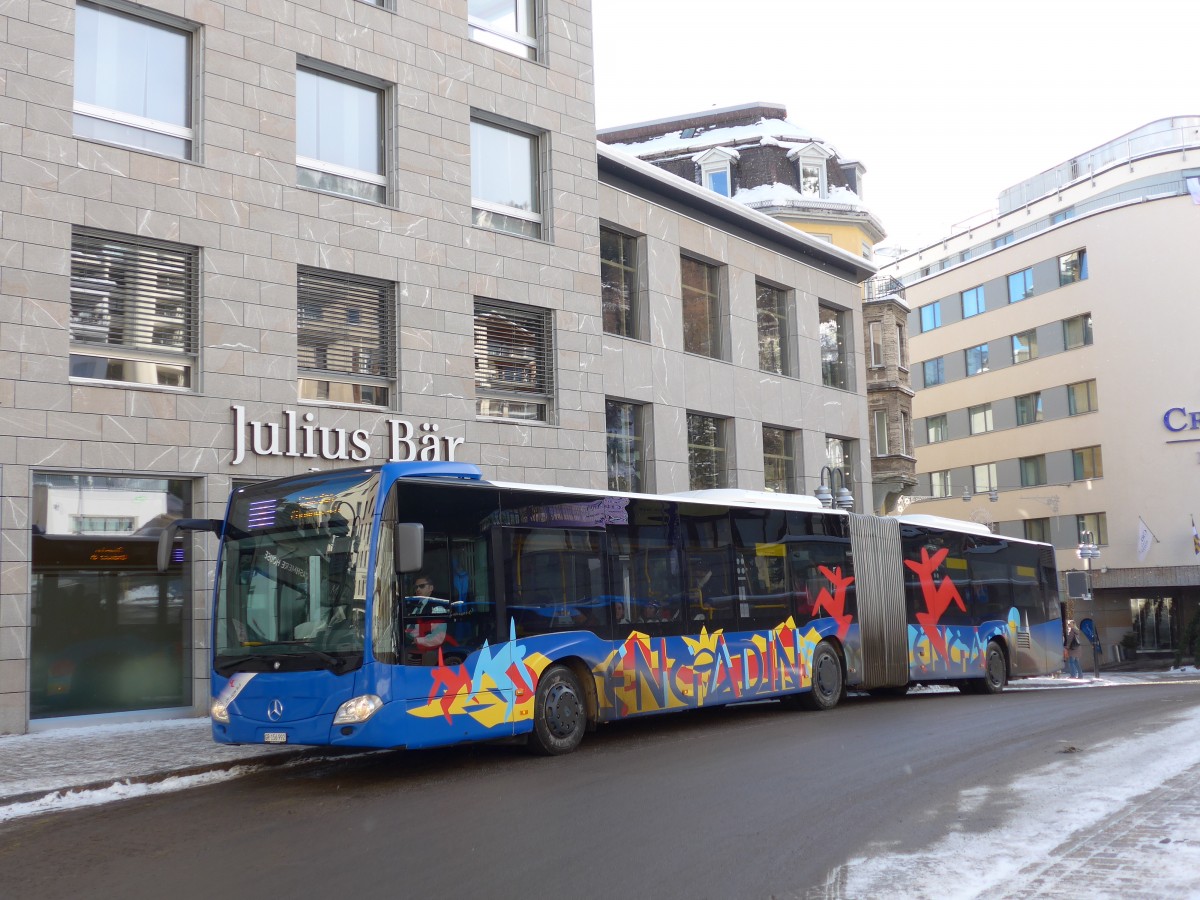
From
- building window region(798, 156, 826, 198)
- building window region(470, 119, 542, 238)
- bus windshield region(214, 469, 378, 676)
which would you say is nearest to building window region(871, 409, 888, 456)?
building window region(798, 156, 826, 198)

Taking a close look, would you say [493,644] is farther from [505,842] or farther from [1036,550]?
[1036,550]

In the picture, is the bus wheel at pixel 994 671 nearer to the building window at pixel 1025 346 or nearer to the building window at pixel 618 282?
the building window at pixel 618 282

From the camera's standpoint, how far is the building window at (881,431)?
4228cm

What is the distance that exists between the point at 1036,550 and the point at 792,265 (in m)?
9.55

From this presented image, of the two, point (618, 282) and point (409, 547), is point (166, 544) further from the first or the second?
point (618, 282)

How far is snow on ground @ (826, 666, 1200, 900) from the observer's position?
6480mm

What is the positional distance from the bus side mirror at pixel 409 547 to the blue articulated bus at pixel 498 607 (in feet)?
0.05

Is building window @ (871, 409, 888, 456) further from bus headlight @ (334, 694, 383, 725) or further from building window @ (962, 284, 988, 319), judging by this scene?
bus headlight @ (334, 694, 383, 725)

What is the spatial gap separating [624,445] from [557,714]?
504 inches

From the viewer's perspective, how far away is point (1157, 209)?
2053 inches

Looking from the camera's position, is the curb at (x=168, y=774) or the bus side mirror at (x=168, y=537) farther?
the bus side mirror at (x=168, y=537)

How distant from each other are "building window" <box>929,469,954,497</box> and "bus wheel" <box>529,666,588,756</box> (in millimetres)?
50550

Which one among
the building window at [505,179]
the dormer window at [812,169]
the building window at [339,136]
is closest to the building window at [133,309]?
the building window at [339,136]

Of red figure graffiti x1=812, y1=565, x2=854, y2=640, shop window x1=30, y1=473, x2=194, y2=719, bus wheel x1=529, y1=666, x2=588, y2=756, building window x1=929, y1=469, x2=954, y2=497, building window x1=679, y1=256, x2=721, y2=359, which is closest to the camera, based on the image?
bus wheel x1=529, y1=666, x2=588, y2=756
